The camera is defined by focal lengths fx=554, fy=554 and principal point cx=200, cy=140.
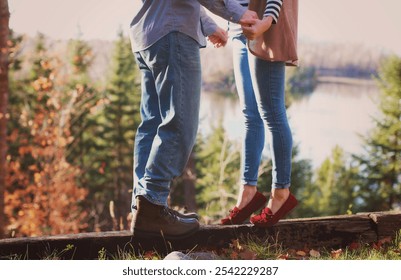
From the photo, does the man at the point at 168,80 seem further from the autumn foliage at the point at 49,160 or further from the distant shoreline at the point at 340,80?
the autumn foliage at the point at 49,160

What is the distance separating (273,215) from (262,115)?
0.61 m

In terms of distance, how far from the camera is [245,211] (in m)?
3.42

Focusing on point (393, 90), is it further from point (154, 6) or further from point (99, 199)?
point (99, 199)

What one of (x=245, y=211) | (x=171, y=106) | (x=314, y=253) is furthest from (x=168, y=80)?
(x=314, y=253)

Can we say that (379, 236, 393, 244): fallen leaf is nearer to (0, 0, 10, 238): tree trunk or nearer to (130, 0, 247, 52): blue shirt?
(130, 0, 247, 52): blue shirt

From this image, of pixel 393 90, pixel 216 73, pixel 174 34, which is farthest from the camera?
pixel 393 90

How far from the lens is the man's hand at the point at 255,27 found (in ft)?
9.78

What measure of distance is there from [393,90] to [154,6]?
8.68 m

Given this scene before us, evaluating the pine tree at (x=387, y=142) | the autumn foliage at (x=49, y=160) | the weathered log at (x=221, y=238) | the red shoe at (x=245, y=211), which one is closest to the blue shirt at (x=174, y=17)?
the red shoe at (x=245, y=211)

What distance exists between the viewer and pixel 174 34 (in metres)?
2.88

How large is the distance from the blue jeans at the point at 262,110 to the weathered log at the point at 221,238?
0.35 meters

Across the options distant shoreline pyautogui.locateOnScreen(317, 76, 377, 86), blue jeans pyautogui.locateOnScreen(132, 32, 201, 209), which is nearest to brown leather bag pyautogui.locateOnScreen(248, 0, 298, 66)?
blue jeans pyautogui.locateOnScreen(132, 32, 201, 209)

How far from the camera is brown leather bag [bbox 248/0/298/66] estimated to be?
3.11m
